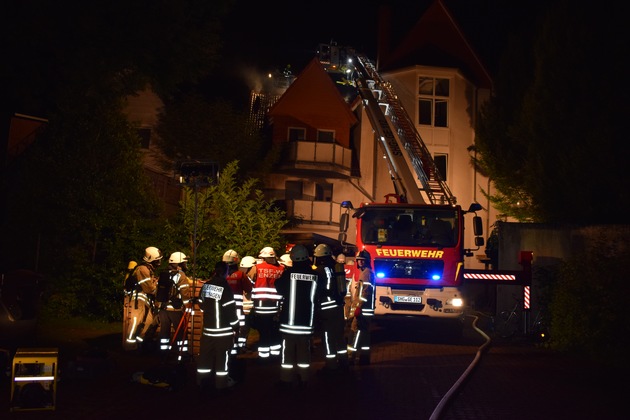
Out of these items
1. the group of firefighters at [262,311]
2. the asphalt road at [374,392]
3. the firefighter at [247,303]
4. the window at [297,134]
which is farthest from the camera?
the window at [297,134]

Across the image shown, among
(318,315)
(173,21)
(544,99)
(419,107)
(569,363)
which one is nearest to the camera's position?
(318,315)

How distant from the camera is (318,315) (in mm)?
10547

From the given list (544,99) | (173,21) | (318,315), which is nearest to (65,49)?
(173,21)

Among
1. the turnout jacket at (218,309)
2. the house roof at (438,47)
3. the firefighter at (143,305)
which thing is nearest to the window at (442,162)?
the house roof at (438,47)

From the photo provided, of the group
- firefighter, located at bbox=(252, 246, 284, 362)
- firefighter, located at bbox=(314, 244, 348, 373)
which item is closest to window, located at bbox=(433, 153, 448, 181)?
firefighter, located at bbox=(252, 246, 284, 362)

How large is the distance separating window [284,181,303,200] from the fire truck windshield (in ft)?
58.3

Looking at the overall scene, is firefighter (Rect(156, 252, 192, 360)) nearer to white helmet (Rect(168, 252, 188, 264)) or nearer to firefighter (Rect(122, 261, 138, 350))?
white helmet (Rect(168, 252, 188, 264))

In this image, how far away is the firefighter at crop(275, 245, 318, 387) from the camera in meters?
9.75

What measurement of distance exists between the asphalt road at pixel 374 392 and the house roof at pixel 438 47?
74.4 feet

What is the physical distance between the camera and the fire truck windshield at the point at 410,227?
16.2 metres

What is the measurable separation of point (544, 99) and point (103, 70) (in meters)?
13.1

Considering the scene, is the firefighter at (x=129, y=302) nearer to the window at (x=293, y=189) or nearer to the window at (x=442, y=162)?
the window at (x=293, y=189)

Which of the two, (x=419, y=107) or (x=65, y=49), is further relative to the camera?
(x=419, y=107)

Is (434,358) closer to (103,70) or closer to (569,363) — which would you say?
(569,363)
